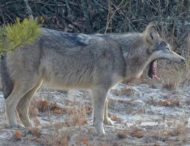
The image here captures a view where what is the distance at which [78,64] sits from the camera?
8031mm

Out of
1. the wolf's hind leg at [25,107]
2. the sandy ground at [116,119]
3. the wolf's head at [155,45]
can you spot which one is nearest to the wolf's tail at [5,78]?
the wolf's hind leg at [25,107]

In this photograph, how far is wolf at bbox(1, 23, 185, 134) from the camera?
7.71m

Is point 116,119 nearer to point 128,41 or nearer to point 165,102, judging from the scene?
point 128,41

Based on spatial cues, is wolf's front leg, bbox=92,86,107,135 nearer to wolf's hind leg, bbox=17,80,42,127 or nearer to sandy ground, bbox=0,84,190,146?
sandy ground, bbox=0,84,190,146

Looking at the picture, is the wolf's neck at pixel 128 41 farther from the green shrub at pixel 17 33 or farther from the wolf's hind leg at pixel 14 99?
the green shrub at pixel 17 33

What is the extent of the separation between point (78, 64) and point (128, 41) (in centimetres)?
72

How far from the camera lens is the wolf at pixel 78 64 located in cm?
771

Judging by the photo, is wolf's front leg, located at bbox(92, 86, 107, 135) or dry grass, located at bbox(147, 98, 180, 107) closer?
wolf's front leg, located at bbox(92, 86, 107, 135)

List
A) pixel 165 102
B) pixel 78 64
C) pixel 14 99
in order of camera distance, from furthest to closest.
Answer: pixel 165 102, pixel 78 64, pixel 14 99

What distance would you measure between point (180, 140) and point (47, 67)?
1804 millimetres

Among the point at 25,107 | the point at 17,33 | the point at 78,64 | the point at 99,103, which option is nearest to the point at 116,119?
the point at 99,103

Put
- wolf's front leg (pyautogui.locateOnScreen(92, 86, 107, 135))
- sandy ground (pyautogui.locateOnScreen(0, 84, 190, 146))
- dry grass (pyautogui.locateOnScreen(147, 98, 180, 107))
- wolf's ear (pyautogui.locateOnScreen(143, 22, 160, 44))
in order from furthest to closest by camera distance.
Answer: dry grass (pyautogui.locateOnScreen(147, 98, 180, 107)) < wolf's ear (pyautogui.locateOnScreen(143, 22, 160, 44)) < wolf's front leg (pyautogui.locateOnScreen(92, 86, 107, 135)) < sandy ground (pyautogui.locateOnScreen(0, 84, 190, 146))

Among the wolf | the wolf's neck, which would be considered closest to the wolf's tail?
the wolf

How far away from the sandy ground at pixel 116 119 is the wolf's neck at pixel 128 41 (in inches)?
37.8
